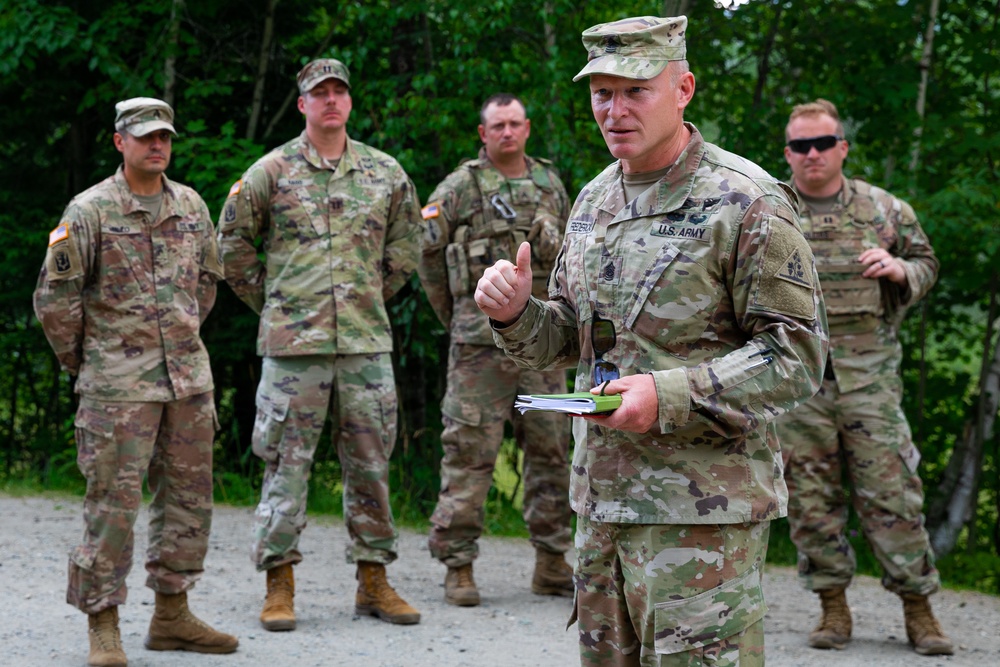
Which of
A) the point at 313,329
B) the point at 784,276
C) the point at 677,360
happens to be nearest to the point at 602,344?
the point at 677,360

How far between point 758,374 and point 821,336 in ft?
0.76

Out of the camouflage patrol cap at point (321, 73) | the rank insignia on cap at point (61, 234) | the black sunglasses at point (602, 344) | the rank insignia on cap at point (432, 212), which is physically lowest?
the black sunglasses at point (602, 344)

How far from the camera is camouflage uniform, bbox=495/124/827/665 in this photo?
2740mm

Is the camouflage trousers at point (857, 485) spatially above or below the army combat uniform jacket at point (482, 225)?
below

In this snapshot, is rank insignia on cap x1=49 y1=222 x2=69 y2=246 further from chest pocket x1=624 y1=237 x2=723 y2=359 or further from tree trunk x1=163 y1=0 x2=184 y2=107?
tree trunk x1=163 y1=0 x2=184 y2=107

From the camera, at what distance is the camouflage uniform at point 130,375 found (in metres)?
4.98

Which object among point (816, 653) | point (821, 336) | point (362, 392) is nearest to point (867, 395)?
point (816, 653)

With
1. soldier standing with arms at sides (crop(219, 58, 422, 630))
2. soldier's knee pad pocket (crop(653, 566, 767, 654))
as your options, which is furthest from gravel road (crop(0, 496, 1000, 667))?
soldier's knee pad pocket (crop(653, 566, 767, 654))

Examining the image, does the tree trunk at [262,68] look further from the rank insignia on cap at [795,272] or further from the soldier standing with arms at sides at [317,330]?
the rank insignia on cap at [795,272]

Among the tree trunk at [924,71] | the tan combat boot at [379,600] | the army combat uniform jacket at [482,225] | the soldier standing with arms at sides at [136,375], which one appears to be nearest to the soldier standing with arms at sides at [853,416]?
the army combat uniform jacket at [482,225]

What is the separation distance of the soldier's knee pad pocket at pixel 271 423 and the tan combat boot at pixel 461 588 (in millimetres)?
1258

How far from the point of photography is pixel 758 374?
270 centimetres

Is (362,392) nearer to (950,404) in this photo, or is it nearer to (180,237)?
(180,237)

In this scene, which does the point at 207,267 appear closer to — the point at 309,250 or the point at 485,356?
the point at 309,250
